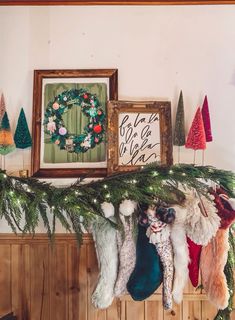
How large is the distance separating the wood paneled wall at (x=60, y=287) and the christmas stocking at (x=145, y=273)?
0.29 metres

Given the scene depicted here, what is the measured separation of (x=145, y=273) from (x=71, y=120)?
0.73 metres

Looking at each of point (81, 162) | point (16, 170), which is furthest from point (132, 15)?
point (16, 170)

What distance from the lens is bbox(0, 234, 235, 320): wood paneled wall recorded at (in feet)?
5.45

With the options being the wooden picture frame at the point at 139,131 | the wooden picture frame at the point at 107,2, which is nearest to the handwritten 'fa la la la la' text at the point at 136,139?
the wooden picture frame at the point at 139,131

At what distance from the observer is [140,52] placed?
1.70 meters

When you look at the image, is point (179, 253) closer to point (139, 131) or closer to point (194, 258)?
point (194, 258)

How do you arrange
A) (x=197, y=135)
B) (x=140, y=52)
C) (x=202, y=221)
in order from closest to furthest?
(x=202, y=221)
(x=197, y=135)
(x=140, y=52)

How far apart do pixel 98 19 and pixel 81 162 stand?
654 mm

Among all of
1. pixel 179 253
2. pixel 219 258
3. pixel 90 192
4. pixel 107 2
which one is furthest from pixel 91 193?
pixel 107 2

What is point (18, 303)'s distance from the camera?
168cm

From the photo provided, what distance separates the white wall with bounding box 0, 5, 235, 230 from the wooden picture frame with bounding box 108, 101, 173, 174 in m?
0.07

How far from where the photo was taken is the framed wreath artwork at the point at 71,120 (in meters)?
1.67

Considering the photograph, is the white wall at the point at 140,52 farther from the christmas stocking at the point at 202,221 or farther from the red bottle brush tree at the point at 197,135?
the christmas stocking at the point at 202,221

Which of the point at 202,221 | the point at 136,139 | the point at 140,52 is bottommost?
the point at 202,221
